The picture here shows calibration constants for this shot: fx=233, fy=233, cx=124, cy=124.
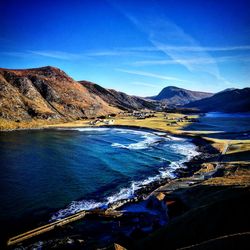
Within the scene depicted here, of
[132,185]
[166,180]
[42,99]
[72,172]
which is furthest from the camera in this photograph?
[42,99]

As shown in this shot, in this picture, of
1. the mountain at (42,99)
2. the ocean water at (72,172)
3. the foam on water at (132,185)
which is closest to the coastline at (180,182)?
the foam on water at (132,185)

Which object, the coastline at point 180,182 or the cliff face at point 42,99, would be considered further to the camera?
the cliff face at point 42,99

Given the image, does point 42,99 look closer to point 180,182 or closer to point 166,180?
point 166,180

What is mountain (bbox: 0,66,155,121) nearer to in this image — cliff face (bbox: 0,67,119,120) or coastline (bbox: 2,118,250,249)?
cliff face (bbox: 0,67,119,120)

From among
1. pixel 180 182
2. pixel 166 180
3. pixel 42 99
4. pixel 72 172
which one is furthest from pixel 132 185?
pixel 42 99

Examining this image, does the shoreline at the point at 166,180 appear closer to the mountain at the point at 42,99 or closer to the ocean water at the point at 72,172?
the ocean water at the point at 72,172

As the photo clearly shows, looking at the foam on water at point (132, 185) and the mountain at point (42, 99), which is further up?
the mountain at point (42, 99)

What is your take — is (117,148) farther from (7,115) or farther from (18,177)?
(7,115)
